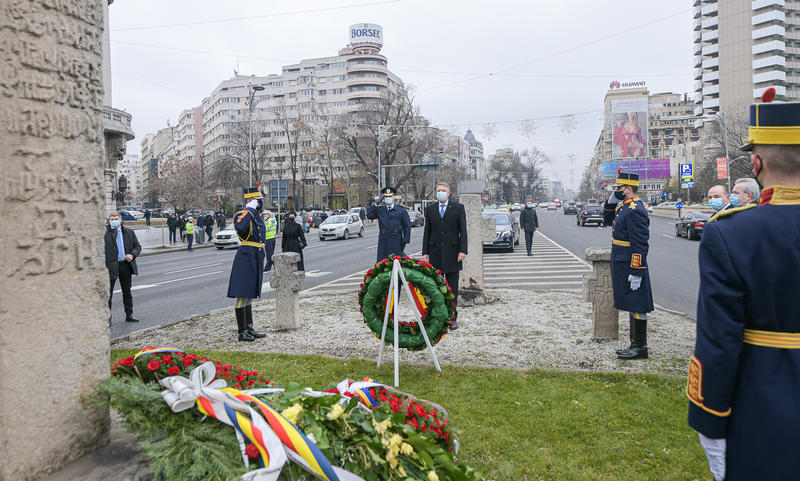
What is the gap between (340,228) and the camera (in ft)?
112

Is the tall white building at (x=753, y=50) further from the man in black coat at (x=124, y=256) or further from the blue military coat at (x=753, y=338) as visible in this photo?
the blue military coat at (x=753, y=338)

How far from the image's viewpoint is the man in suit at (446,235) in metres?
8.17

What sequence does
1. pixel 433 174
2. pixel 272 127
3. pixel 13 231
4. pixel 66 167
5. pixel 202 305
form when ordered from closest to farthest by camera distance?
1. pixel 13 231
2. pixel 66 167
3. pixel 202 305
4. pixel 433 174
5. pixel 272 127

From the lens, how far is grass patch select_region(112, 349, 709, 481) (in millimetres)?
3629

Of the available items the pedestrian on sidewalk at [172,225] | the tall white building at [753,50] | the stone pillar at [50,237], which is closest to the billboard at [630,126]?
the tall white building at [753,50]

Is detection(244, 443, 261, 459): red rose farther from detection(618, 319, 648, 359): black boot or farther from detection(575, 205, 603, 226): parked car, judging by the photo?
detection(575, 205, 603, 226): parked car

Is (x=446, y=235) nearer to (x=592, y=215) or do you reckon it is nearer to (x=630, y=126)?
(x=592, y=215)

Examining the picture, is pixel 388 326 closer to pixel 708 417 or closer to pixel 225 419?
pixel 225 419

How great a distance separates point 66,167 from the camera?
8.16 feet

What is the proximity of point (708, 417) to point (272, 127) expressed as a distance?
106612mm

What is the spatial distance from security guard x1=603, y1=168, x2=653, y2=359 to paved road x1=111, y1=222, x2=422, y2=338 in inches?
288

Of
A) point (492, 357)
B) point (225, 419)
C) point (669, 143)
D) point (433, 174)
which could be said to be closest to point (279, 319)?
point (492, 357)

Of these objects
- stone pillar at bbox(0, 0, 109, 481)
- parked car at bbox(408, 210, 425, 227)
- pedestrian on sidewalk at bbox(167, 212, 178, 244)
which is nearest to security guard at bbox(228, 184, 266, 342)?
stone pillar at bbox(0, 0, 109, 481)

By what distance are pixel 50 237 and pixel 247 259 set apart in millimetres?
5086
